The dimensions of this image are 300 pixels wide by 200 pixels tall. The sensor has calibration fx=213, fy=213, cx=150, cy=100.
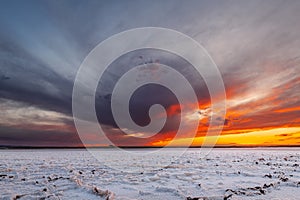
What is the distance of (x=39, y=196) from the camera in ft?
19.0

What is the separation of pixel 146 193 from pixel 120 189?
103cm

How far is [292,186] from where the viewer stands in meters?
6.95

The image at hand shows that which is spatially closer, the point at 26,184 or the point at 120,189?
the point at 120,189

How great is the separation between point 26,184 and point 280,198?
8061mm

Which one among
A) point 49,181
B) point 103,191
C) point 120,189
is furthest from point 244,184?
point 49,181

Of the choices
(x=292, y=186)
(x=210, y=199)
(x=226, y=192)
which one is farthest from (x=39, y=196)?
(x=292, y=186)

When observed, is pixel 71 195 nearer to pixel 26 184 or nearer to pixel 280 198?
pixel 26 184

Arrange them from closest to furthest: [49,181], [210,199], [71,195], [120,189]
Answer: [210,199] → [71,195] → [120,189] → [49,181]

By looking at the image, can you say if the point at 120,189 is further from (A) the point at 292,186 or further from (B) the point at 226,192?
(A) the point at 292,186

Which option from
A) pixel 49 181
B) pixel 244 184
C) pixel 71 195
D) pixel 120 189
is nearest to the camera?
pixel 71 195

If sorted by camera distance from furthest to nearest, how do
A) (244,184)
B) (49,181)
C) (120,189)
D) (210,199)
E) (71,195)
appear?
(49,181) → (244,184) → (120,189) → (71,195) → (210,199)

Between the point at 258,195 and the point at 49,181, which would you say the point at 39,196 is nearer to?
the point at 49,181

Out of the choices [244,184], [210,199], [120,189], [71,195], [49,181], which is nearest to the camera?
[210,199]

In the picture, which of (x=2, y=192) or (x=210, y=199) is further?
(x=2, y=192)
